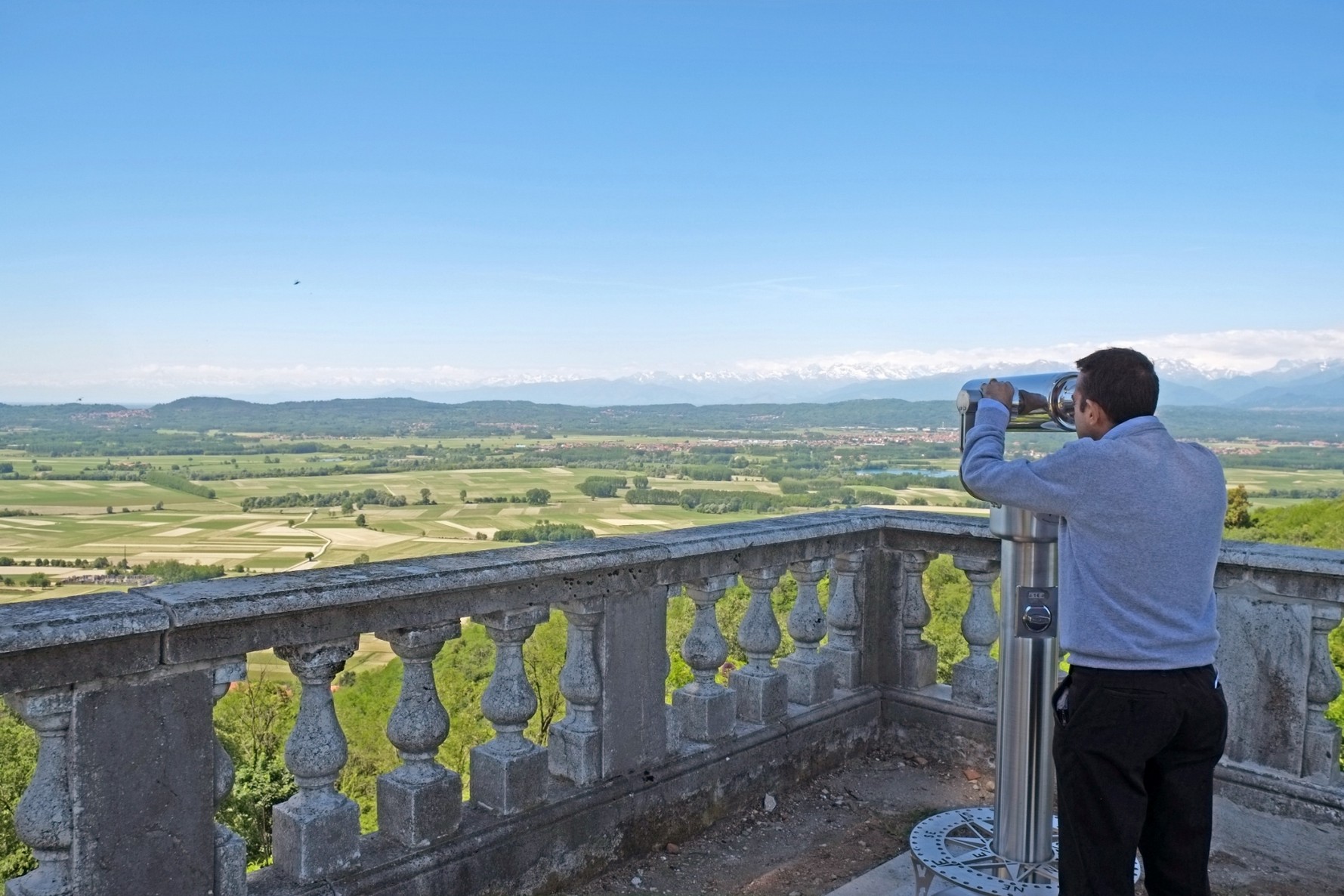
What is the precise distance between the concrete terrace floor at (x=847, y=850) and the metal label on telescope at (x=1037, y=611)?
125 centimetres

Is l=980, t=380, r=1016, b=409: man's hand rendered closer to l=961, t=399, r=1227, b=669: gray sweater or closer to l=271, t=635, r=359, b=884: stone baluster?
l=961, t=399, r=1227, b=669: gray sweater

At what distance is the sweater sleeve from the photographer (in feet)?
8.16

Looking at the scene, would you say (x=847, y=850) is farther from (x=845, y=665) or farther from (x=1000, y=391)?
(x=1000, y=391)

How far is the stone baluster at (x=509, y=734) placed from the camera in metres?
3.38

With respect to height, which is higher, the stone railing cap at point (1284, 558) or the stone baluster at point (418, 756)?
the stone railing cap at point (1284, 558)

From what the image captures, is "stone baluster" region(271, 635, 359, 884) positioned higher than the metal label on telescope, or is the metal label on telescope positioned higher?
the metal label on telescope

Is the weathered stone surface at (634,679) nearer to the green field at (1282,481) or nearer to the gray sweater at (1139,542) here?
the gray sweater at (1139,542)

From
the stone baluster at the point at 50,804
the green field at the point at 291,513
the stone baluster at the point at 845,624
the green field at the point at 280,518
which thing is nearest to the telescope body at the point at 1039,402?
the stone baluster at the point at 845,624

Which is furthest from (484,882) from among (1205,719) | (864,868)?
(1205,719)

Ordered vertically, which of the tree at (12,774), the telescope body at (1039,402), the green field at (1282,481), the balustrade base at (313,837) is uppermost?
the telescope body at (1039,402)

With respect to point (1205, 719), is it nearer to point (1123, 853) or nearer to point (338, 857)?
point (1123, 853)

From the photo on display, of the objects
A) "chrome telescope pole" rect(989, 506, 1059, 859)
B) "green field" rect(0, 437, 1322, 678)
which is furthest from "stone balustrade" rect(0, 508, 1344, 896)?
"green field" rect(0, 437, 1322, 678)

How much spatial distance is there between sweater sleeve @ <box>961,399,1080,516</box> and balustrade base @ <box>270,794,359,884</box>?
84.8 inches

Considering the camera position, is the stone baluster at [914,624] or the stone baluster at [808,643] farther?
the stone baluster at [914,624]
